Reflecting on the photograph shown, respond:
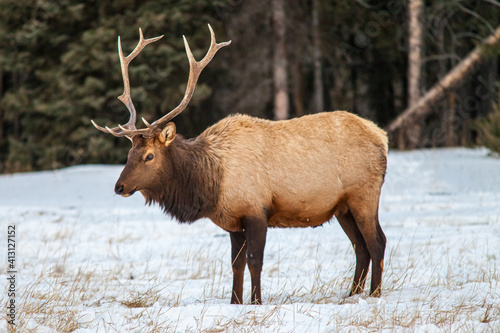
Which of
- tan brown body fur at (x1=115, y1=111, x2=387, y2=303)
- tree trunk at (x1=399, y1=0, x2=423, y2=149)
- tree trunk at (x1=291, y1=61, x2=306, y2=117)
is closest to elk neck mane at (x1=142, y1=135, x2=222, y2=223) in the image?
tan brown body fur at (x1=115, y1=111, x2=387, y2=303)

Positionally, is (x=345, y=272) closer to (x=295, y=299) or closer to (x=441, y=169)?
(x=295, y=299)

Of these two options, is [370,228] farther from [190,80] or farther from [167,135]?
[190,80]

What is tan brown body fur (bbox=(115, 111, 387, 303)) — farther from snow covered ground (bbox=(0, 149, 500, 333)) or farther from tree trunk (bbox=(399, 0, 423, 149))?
tree trunk (bbox=(399, 0, 423, 149))

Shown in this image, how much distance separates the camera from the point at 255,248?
5105 millimetres

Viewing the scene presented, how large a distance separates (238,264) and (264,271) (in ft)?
3.98

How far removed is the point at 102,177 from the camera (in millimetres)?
15258

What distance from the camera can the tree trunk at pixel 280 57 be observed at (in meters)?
18.3

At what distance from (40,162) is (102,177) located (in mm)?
4999

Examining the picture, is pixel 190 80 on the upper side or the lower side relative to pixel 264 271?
upper

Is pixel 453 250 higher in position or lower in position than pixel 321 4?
lower

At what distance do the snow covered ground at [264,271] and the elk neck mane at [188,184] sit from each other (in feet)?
2.35

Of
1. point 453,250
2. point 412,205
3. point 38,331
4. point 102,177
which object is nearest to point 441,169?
point 412,205

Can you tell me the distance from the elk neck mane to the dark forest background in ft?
39.8

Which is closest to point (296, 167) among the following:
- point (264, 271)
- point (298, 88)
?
point (264, 271)
